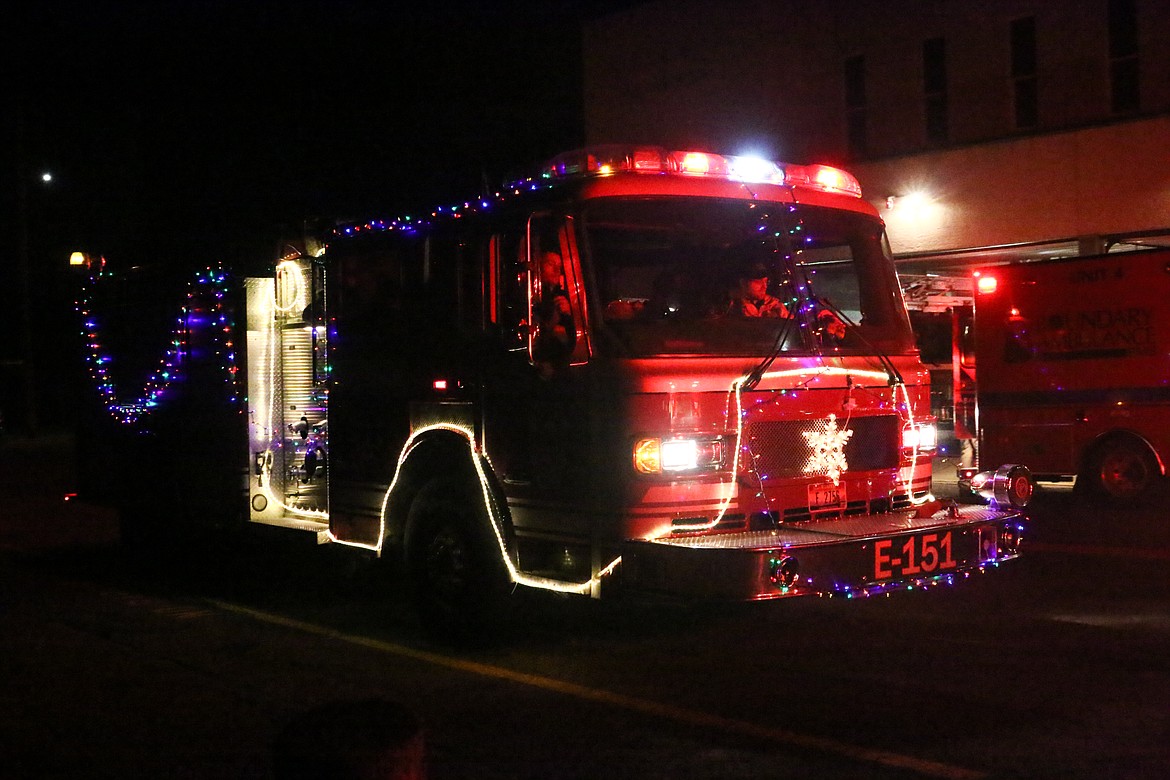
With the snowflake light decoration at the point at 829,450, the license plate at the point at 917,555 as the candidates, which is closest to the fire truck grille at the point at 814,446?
the snowflake light decoration at the point at 829,450

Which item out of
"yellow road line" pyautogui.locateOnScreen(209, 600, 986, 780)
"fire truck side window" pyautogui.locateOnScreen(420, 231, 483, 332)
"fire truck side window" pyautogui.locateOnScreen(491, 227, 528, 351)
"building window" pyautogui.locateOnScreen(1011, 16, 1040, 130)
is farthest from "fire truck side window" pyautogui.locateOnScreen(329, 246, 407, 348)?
"building window" pyautogui.locateOnScreen(1011, 16, 1040, 130)

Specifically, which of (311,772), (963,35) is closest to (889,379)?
(311,772)

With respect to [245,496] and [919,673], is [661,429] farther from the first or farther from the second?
[245,496]

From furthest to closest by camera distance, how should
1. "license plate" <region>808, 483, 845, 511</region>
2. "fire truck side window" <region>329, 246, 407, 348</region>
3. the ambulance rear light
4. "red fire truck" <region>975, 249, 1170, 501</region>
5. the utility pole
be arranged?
the utility pole, the ambulance rear light, "red fire truck" <region>975, 249, 1170, 501</region>, "fire truck side window" <region>329, 246, 407, 348</region>, "license plate" <region>808, 483, 845, 511</region>

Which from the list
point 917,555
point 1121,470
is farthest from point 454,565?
point 1121,470

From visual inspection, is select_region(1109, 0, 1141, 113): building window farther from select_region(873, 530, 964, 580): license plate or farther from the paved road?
select_region(873, 530, 964, 580): license plate

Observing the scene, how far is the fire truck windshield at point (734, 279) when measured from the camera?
6.90 m

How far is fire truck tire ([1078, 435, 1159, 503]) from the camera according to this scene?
49.2 ft

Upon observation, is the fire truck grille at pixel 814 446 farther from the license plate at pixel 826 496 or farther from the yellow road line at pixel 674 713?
the yellow road line at pixel 674 713

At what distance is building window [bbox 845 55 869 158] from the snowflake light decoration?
18.8 m

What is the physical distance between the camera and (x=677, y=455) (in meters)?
6.72

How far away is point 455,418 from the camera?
307 inches

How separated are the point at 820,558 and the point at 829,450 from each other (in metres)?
1.01

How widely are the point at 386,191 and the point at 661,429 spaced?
3.41 meters
